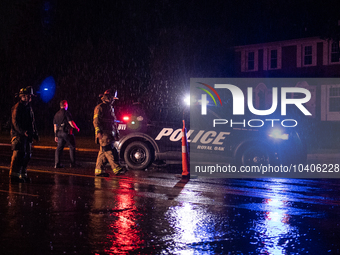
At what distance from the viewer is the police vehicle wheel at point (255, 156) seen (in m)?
12.2

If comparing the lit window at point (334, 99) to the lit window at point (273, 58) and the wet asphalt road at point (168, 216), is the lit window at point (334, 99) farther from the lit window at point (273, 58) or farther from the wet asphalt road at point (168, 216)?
the wet asphalt road at point (168, 216)

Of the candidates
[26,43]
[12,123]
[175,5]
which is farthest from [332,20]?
[26,43]

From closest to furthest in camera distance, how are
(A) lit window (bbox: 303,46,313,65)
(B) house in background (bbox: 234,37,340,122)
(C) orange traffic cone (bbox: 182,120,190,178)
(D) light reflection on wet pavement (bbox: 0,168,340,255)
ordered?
1. (D) light reflection on wet pavement (bbox: 0,168,340,255)
2. (C) orange traffic cone (bbox: 182,120,190,178)
3. (B) house in background (bbox: 234,37,340,122)
4. (A) lit window (bbox: 303,46,313,65)

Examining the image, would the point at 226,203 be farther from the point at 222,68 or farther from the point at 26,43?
the point at 26,43

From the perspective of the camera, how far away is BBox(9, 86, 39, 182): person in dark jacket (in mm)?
10234

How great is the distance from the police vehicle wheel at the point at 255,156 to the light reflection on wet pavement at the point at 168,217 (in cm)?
143

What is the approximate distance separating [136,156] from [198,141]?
1.75 m

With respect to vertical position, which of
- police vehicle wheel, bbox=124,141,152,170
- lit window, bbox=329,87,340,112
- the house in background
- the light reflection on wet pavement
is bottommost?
the light reflection on wet pavement

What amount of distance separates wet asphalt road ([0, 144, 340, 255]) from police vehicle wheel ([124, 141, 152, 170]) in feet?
5.52

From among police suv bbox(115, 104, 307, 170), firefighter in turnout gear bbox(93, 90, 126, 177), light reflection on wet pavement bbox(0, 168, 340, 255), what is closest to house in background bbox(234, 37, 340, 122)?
police suv bbox(115, 104, 307, 170)

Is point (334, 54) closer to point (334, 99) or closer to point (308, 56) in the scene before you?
point (308, 56)

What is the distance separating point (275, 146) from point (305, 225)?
18.4ft

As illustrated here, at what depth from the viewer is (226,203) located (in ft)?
26.9

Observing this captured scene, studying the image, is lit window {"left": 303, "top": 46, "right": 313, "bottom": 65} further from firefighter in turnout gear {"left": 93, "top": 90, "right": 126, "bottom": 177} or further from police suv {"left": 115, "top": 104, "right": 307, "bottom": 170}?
firefighter in turnout gear {"left": 93, "top": 90, "right": 126, "bottom": 177}
